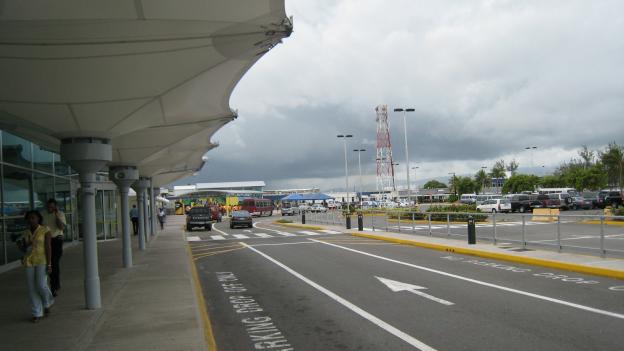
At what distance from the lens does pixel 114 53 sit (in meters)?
7.41

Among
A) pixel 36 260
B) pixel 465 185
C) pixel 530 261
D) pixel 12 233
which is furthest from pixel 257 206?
pixel 465 185

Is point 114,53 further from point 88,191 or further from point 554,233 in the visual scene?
point 554,233

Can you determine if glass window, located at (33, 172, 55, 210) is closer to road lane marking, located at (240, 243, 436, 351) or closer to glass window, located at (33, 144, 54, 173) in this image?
glass window, located at (33, 144, 54, 173)

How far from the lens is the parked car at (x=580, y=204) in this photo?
48.2 metres

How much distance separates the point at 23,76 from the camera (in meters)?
7.68

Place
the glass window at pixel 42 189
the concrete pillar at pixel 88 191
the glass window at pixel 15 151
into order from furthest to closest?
the glass window at pixel 42 189 → the glass window at pixel 15 151 → the concrete pillar at pixel 88 191

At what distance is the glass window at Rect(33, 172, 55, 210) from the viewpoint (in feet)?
61.0

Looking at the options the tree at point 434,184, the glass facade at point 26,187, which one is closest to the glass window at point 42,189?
the glass facade at point 26,187

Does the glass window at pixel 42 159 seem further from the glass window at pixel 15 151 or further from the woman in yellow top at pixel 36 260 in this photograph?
the woman in yellow top at pixel 36 260

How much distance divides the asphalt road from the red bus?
50787 mm

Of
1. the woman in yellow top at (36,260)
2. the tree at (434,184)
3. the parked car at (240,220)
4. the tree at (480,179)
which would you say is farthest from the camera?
the tree at (434,184)

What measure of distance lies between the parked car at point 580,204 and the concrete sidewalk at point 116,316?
44515 mm

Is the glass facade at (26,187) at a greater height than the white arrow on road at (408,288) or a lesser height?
greater

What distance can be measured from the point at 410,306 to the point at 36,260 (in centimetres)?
620
